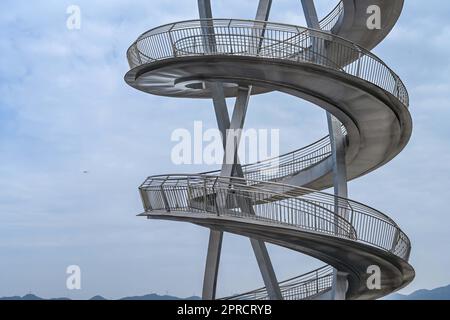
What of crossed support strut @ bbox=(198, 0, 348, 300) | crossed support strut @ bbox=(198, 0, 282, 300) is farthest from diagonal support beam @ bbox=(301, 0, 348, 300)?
crossed support strut @ bbox=(198, 0, 282, 300)

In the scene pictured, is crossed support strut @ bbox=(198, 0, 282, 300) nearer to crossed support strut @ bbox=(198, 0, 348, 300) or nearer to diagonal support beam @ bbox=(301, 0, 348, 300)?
crossed support strut @ bbox=(198, 0, 348, 300)

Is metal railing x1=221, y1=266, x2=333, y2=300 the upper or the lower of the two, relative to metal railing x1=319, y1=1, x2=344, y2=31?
lower

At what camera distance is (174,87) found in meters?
22.8

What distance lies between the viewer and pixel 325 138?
23.8 m

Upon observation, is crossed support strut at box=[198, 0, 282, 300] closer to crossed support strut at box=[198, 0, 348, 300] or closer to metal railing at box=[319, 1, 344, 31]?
crossed support strut at box=[198, 0, 348, 300]

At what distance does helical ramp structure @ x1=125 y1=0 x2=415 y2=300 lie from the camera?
19.1 metres

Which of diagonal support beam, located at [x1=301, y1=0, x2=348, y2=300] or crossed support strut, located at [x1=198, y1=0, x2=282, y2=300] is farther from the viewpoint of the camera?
diagonal support beam, located at [x1=301, y1=0, x2=348, y2=300]

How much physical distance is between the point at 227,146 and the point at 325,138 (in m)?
3.88

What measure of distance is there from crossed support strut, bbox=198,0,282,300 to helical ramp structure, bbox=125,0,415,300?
28 millimetres

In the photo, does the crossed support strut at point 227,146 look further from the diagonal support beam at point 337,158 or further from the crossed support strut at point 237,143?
the diagonal support beam at point 337,158

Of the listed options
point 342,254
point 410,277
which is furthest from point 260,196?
point 410,277

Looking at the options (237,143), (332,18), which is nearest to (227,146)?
(237,143)
